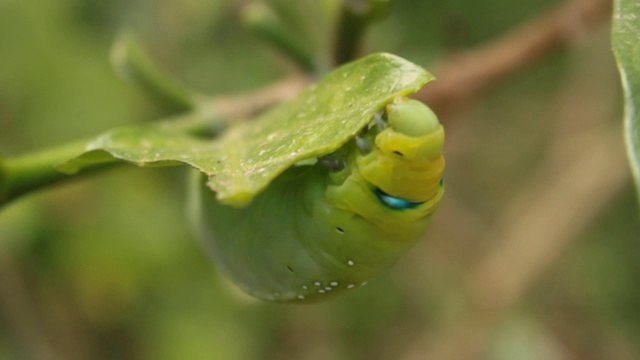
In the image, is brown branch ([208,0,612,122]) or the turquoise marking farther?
brown branch ([208,0,612,122])

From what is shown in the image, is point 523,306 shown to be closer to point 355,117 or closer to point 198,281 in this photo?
point 198,281

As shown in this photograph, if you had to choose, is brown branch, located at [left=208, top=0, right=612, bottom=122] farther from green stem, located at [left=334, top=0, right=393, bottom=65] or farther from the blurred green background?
the blurred green background

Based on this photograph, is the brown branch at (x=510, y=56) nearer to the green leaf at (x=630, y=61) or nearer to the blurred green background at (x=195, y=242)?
the blurred green background at (x=195, y=242)

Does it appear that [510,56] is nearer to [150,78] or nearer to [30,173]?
[150,78]

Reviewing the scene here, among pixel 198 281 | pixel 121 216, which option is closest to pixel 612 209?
pixel 198 281

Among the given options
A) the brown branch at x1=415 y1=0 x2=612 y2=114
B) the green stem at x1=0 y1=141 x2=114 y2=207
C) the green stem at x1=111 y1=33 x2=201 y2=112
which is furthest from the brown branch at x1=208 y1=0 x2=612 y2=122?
the green stem at x1=0 y1=141 x2=114 y2=207

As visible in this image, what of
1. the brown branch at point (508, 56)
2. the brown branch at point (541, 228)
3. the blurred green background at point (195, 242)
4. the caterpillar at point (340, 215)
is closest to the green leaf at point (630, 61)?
the caterpillar at point (340, 215)
